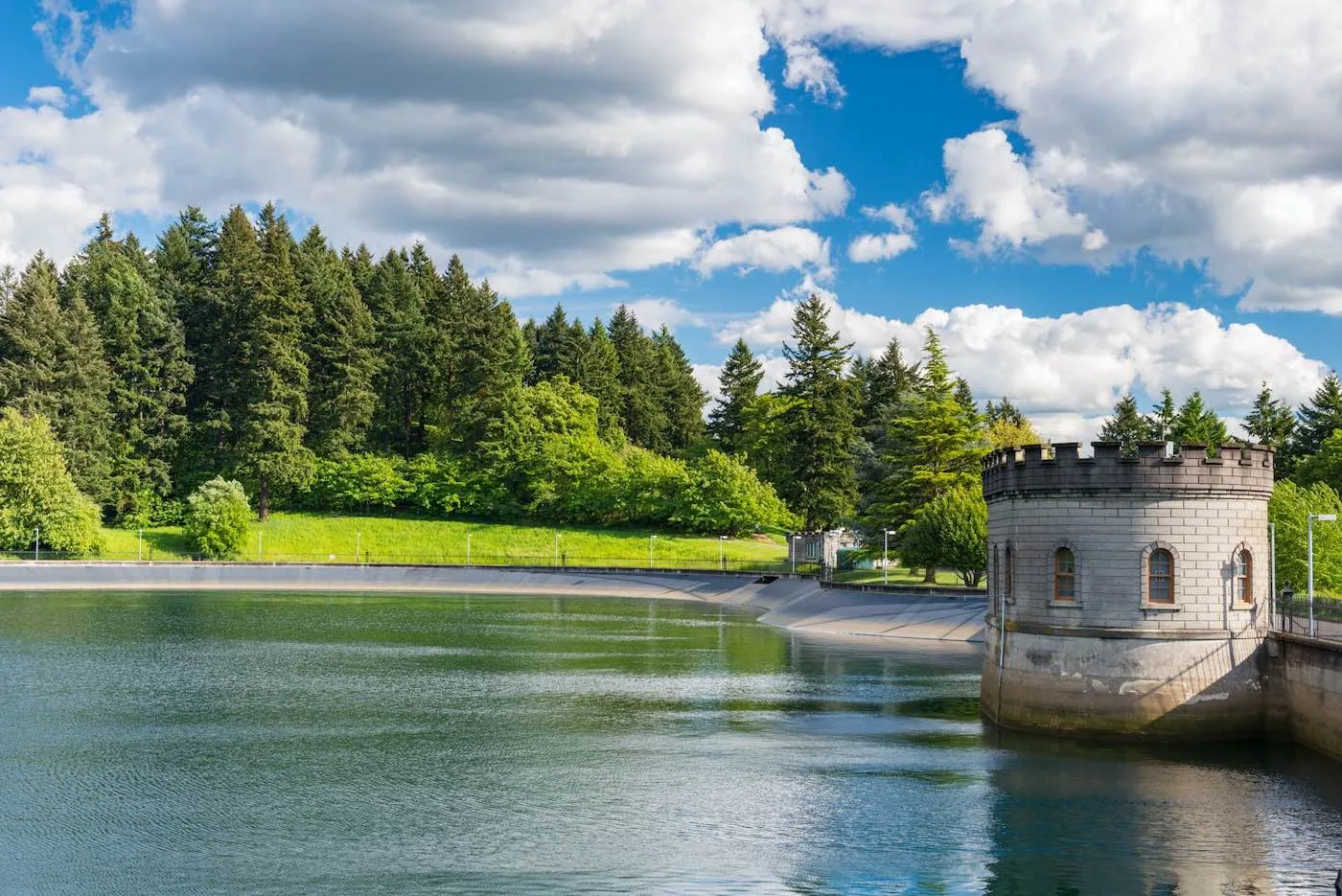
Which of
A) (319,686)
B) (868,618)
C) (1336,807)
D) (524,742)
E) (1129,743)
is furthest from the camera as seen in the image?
(868,618)

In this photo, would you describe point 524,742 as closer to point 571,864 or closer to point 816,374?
point 571,864

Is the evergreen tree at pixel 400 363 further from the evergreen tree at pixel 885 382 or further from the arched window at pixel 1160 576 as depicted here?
the arched window at pixel 1160 576

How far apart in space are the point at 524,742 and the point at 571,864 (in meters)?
13.6

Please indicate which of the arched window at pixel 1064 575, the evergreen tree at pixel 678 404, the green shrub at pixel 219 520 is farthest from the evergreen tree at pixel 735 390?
the arched window at pixel 1064 575

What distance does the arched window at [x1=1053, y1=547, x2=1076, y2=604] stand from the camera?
3631 centimetres

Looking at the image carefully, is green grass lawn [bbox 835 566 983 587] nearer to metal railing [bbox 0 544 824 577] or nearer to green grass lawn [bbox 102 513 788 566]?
metal railing [bbox 0 544 824 577]

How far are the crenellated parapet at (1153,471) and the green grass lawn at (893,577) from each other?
44687 millimetres

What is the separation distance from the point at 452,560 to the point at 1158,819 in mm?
105718

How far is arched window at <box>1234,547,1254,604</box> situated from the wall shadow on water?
412 cm

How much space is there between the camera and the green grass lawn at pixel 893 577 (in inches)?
3359

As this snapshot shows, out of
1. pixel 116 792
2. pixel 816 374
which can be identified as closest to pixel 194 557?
pixel 816 374

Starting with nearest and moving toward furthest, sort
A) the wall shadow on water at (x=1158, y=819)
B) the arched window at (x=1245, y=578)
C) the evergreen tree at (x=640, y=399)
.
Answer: the wall shadow on water at (x=1158, y=819) → the arched window at (x=1245, y=578) → the evergreen tree at (x=640, y=399)

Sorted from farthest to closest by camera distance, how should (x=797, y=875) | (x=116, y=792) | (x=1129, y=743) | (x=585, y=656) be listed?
(x=585, y=656)
(x=1129, y=743)
(x=116, y=792)
(x=797, y=875)

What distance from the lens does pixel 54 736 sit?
3878 cm
